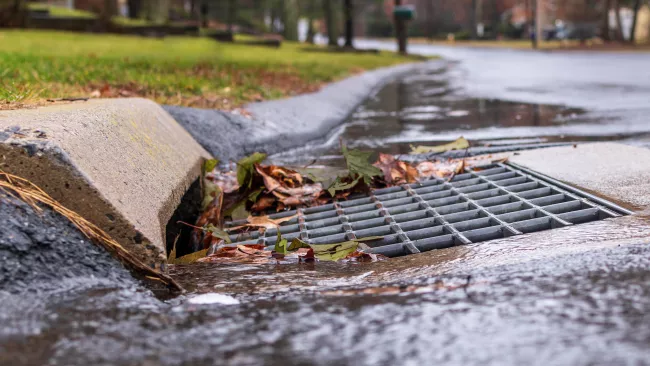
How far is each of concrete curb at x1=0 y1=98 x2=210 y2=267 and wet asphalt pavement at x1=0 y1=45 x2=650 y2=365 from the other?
0.59ft

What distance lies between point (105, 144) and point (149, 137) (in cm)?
76

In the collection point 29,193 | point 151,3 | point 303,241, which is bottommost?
point 303,241

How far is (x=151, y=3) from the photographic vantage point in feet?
Answer: 106

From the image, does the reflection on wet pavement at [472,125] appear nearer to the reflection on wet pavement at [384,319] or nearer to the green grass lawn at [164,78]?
the green grass lawn at [164,78]

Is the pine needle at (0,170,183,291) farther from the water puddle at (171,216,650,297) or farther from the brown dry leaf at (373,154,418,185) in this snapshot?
the brown dry leaf at (373,154,418,185)

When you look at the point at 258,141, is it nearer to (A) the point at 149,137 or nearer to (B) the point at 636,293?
(A) the point at 149,137

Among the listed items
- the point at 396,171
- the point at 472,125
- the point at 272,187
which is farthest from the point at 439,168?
the point at 472,125

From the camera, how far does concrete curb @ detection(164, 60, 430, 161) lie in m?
6.38

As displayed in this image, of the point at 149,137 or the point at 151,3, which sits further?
the point at 151,3

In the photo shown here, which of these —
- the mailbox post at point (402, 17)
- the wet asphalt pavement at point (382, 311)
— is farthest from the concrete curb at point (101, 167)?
the mailbox post at point (402, 17)

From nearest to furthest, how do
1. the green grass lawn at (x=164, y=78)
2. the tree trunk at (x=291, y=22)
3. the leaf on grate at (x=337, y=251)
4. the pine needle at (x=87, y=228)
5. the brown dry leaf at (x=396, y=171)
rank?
the pine needle at (x=87, y=228) → the leaf on grate at (x=337, y=251) → the brown dry leaf at (x=396, y=171) → the green grass lawn at (x=164, y=78) → the tree trunk at (x=291, y=22)

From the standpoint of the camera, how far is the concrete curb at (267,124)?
638 cm

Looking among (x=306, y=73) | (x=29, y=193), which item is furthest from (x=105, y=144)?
(x=306, y=73)

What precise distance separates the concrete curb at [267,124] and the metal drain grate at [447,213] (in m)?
1.97
